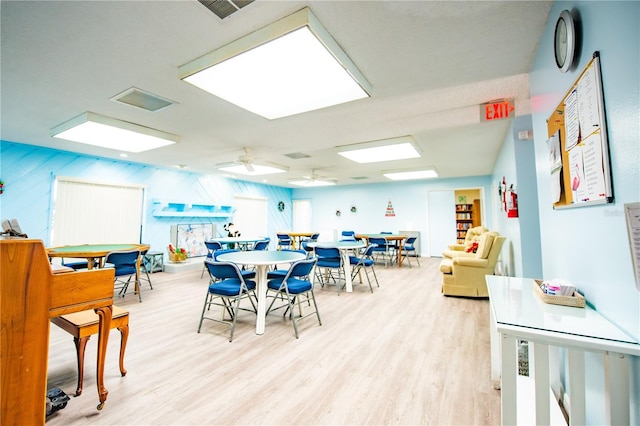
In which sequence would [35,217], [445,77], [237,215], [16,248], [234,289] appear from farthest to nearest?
1. [237,215]
2. [35,217]
3. [234,289]
4. [445,77]
5. [16,248]

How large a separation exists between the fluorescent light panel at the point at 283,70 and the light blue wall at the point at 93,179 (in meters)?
4.78

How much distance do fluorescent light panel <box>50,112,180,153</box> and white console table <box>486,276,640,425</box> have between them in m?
4.51

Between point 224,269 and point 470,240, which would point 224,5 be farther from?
point 470,240

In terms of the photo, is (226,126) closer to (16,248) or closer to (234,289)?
(234,289)

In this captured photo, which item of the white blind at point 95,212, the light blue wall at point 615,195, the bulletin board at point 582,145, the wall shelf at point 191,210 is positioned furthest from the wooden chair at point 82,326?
the wall shelf at point 191,210

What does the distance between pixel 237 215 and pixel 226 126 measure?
5542mm

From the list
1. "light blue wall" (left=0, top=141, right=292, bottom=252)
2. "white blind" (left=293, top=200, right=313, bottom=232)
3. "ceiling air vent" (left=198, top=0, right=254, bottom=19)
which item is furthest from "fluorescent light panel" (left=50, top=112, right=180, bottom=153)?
"white blind" (left=293, top=200, right=313, bottom=232)

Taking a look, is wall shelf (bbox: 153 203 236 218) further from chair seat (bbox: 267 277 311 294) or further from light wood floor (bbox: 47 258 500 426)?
chair seat (bbox: 267 277 311 294)

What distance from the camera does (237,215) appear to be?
8.99m

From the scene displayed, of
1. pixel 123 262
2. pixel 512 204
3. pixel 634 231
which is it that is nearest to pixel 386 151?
pixel 512 204

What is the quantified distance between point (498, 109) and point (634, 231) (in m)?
2.73

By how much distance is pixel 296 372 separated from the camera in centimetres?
218

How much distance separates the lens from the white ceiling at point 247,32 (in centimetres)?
170

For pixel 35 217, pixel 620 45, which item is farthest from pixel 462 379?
pixel 35 217
